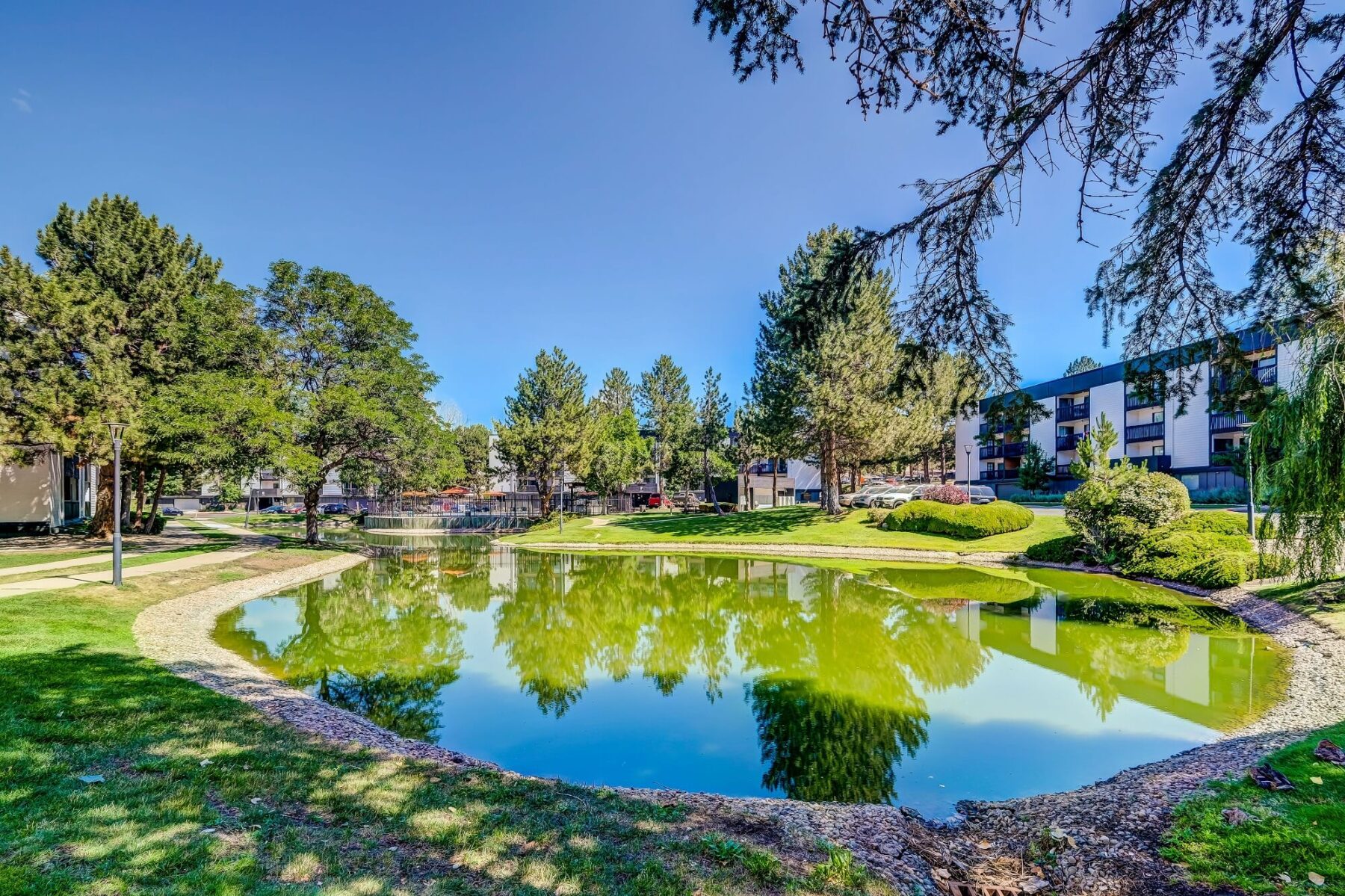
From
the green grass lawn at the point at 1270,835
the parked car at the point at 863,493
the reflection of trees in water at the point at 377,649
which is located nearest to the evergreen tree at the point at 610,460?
the parked car at the point at 863,493

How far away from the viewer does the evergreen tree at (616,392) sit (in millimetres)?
63906

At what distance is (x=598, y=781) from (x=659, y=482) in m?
49.6

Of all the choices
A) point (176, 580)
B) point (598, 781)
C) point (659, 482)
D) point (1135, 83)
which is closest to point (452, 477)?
point (176, 580)

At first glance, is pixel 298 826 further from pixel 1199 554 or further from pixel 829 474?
pixel 829 474

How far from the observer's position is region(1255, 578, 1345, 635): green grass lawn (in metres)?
10.9

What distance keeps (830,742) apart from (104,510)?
1119 inches

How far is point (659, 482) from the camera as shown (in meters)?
55.4

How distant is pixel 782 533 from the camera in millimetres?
29797

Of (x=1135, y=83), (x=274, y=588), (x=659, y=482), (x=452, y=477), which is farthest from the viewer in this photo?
(x=659, y=482)

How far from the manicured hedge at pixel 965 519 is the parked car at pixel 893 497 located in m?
6.62

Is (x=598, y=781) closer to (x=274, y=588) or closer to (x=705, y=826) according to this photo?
(x=705, y=826)

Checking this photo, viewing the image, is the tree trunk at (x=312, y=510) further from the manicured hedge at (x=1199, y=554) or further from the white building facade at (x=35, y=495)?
the manicured hedge at (x=1199, y=554)

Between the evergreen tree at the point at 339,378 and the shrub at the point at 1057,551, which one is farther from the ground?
the evergreen tree at the point at 339,378

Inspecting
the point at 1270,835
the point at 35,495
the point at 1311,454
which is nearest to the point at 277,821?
the point at 1270,835
